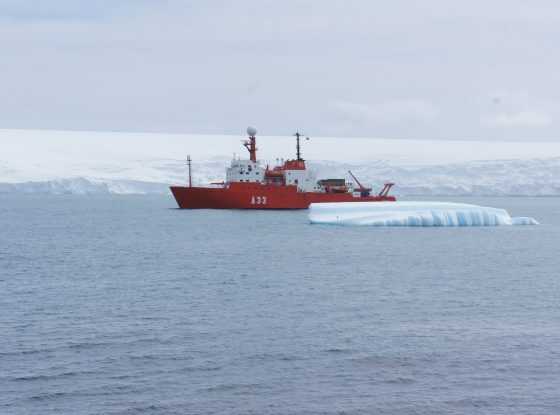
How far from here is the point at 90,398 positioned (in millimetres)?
16266

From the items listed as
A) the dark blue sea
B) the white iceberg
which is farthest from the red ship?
the dark blue sea

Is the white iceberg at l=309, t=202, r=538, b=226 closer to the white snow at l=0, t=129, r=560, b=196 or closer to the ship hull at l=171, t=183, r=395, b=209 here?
the ship hull at l=171, t=183, r=395, b=209

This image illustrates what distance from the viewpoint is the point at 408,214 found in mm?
60406

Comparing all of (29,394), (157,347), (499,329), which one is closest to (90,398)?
(29,394)

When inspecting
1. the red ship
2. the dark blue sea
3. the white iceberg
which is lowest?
the dark blue sea

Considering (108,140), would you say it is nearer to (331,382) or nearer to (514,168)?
(514,168)

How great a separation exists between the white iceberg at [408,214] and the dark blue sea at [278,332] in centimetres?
1530

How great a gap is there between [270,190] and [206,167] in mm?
53693

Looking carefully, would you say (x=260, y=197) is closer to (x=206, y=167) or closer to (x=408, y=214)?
(x=408, y=214)

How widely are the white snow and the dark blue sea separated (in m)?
81.3

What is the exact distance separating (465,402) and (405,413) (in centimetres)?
133

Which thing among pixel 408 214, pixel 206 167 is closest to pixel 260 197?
pixel 408 214

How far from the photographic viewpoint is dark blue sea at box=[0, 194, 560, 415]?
1645cm

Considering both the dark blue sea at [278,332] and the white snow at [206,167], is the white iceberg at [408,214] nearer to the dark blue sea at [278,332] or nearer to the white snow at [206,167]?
the dark blue sea at [278,332]
